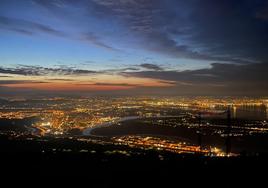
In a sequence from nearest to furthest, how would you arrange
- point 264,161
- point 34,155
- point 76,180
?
1. point 76,180
2. point 264,161
3. point 34,155

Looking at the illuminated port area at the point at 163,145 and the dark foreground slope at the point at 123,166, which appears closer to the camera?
the dark foreground slope at the point at 123,166

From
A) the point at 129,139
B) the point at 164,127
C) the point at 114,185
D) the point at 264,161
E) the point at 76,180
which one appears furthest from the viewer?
the point at 164,127

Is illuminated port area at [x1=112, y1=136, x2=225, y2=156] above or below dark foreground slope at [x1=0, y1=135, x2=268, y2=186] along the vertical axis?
below

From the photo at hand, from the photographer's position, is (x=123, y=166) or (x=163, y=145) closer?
(x=123, y=166)

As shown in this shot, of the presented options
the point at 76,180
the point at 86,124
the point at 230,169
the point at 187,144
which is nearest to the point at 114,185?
the point at 76,180

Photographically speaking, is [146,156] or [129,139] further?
[129,139]

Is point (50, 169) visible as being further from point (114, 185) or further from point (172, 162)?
point (172, 162)

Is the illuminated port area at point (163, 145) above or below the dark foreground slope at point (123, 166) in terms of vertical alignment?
below

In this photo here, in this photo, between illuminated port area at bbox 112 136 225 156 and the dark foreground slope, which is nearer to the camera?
the dark foreground slope

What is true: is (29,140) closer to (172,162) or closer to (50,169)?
(50,169)

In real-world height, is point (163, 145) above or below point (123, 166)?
below
